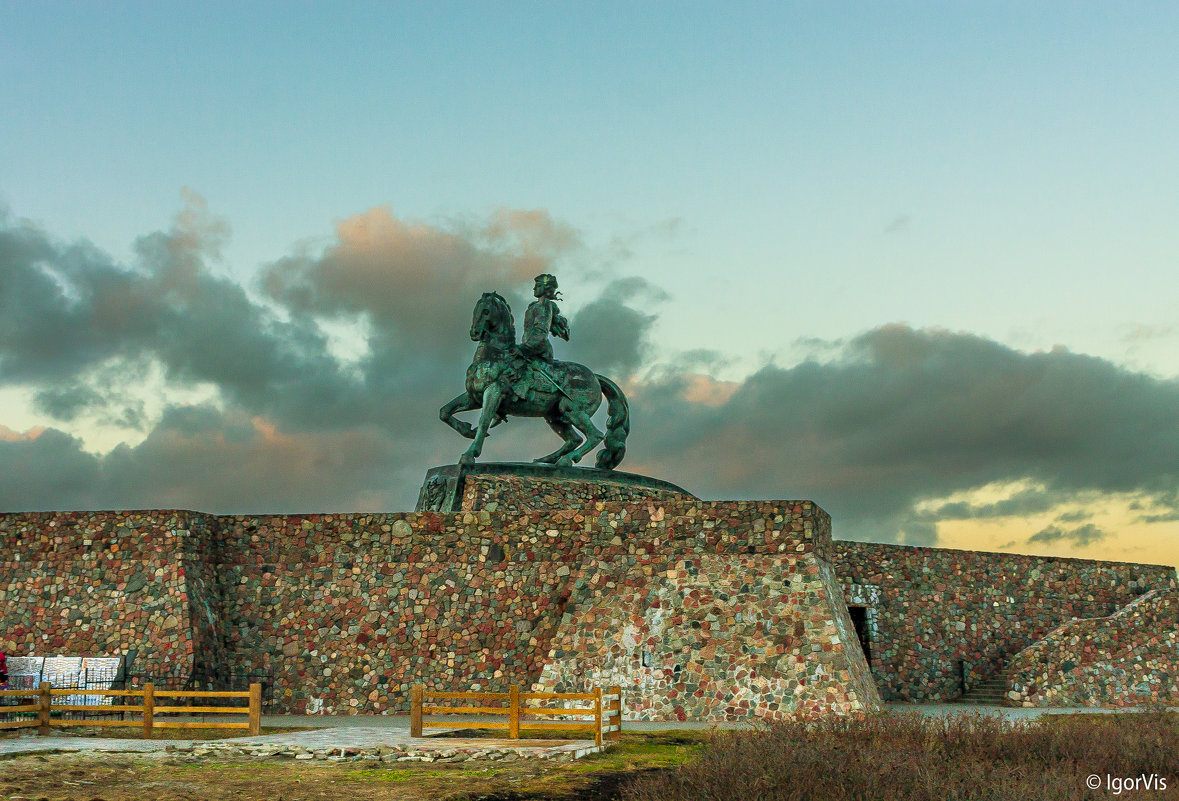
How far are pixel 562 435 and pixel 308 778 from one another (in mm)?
15790

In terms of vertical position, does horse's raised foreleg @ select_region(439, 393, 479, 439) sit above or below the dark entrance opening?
above

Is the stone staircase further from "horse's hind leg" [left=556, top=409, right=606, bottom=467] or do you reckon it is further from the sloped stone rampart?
"horse's hind leg" [left=556, top=409, right=606, bottom=467]

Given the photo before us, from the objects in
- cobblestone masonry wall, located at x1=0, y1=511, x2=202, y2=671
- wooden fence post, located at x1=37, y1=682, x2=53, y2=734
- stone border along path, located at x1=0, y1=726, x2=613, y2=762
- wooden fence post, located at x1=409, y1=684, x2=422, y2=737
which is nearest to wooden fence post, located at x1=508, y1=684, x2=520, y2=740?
stone border along path, located at x1=0, y1=726, x2=613, y2=762

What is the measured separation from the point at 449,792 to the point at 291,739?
576 cm

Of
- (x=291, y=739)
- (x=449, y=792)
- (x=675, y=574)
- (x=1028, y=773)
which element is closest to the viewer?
(x=1028, y=773)

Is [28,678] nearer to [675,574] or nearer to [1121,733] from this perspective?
[675,574]

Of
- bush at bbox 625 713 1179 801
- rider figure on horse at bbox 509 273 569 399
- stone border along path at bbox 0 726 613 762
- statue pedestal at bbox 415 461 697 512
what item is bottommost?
stone border along path at bbox 0 726 613 762

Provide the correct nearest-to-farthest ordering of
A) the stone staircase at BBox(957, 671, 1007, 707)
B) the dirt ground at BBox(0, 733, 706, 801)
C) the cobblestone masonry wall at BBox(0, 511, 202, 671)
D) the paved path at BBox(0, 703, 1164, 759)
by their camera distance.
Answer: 1. the dirt ground at BBox(0, 733, 706, 801)
2. the paved path at BBox(0, 703, 1164, 759)
3. the cobblestone masonry wall at BBox(0, 511, 202, 671)
4. the stone staircase at BBox(957, 671, 1007, 707)

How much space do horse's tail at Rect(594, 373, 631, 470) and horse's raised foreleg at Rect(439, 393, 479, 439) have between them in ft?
10.8

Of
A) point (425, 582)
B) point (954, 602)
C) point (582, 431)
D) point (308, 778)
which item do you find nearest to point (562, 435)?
point (582, 431)

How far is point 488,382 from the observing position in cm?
2878

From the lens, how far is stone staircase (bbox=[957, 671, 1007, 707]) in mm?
28766

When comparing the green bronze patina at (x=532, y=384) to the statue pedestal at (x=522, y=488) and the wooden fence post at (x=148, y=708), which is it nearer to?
the statue pedestal at (x=522, y=488)

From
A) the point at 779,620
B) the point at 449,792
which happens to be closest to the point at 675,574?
the point at 779,620
